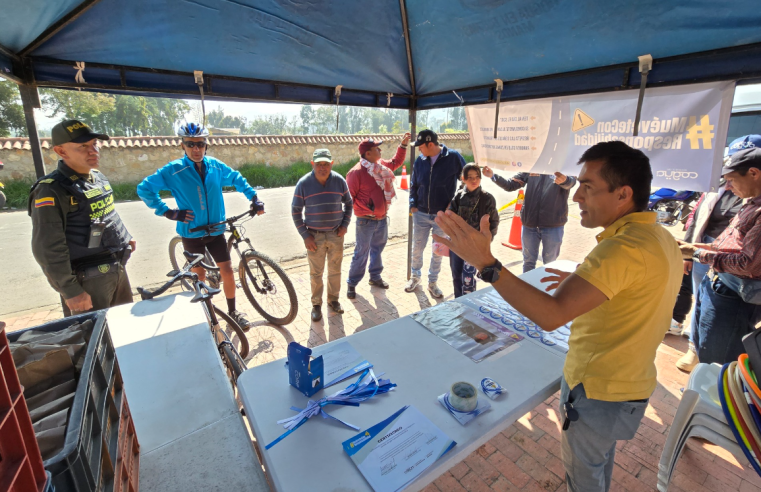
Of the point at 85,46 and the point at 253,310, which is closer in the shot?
the point at 85,46

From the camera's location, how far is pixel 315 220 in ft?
12.6

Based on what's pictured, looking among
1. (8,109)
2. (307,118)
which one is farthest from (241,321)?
(307,118)

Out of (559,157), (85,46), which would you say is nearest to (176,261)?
(85,46)

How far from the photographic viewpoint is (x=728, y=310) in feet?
7.82

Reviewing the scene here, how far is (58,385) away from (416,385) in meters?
1.29

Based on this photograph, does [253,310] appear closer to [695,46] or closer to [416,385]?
[416,385]

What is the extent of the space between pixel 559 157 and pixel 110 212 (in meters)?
3.90

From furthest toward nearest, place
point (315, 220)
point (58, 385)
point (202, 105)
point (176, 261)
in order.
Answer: point (176, 261)
point (315, 220)
point (202, 105)
point (58, 385)

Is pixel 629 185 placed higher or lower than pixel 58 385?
higher

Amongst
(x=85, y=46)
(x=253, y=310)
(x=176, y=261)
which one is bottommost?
(x=253, y=310)

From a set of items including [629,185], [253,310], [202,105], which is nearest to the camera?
[629,185]

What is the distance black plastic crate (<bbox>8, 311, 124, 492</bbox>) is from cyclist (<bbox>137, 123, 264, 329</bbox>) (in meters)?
2.31

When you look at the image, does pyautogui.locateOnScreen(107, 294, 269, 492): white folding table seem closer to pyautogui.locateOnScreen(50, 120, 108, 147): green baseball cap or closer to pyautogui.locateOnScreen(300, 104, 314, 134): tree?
pyautogui.locateOnScreen(50, 120, 108, 147): green baseball cap

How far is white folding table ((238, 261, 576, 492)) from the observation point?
1.23 metres
